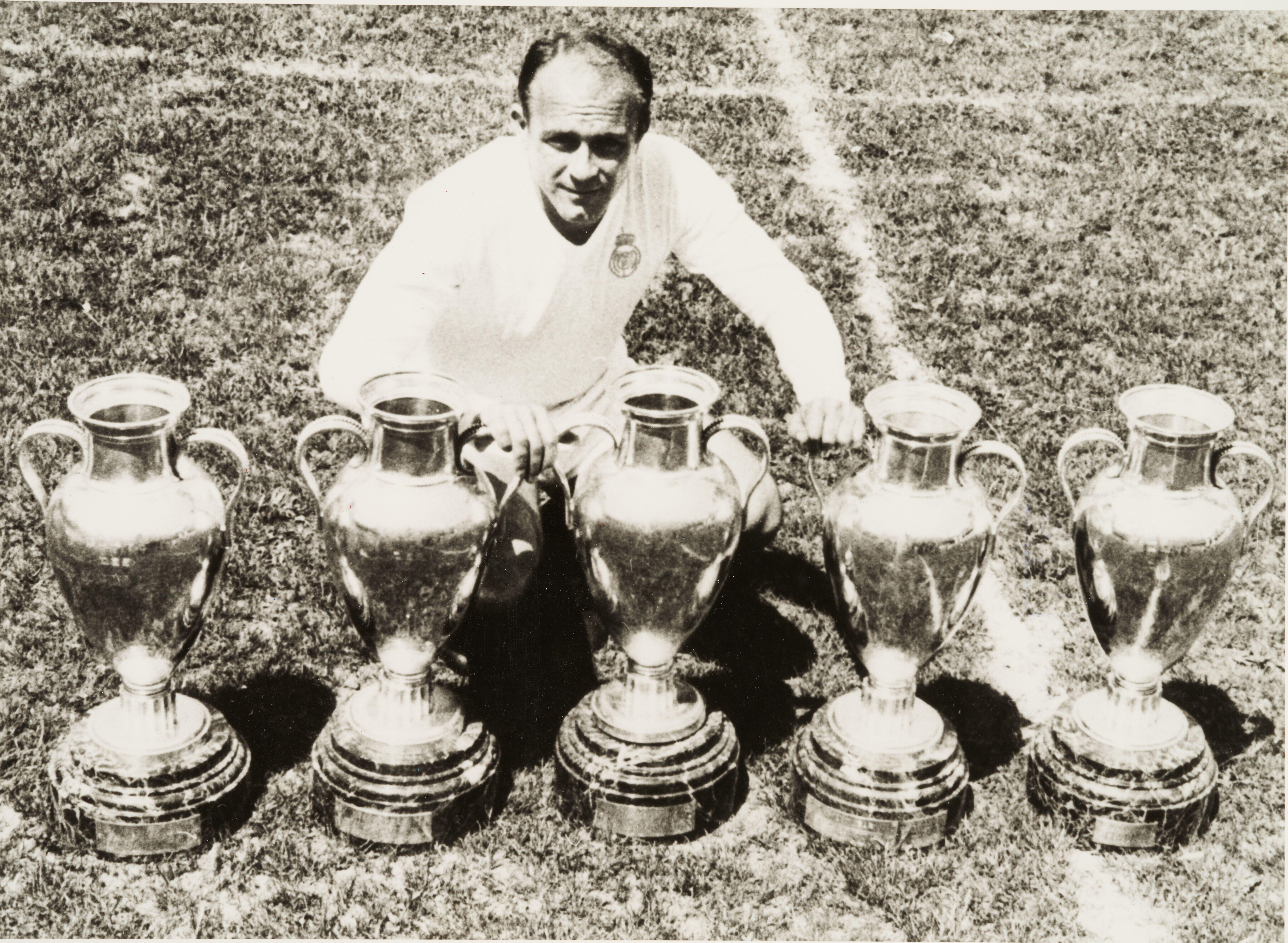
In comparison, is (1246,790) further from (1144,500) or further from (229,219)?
(229,219)

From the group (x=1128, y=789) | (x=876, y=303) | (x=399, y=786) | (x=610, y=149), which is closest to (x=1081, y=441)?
(x=1128, y=789)

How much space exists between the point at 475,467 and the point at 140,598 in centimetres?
69

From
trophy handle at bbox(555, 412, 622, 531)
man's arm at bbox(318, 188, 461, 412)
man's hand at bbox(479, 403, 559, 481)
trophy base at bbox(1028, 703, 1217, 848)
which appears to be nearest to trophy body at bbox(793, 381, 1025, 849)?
trophy base at bbox(1028, 703, 1217, 848)

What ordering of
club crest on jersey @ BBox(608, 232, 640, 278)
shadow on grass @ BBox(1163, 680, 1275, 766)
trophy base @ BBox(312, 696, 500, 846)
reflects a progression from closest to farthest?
1. trophy base @ BBox(312, 696, 500, 846)
2. shadow on grass @ BBox(1163, 680, 1275, 766)
3. club crest on jersey @ BBox(608, 232, 640, 278)

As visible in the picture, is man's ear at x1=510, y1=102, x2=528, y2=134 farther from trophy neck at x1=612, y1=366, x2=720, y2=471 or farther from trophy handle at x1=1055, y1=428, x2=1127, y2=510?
trophy handle at x1=1055, y1=428, x2=1127, y2=510

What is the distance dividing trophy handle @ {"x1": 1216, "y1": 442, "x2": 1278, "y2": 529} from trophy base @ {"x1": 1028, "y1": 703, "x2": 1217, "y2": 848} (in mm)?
502

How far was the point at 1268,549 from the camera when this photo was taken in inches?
174

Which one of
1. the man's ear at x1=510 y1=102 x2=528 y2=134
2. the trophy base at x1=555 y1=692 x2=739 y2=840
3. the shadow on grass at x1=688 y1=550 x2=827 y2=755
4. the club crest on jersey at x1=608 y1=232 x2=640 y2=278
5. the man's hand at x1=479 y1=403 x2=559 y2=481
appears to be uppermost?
the man's ear at x1=510 y1=102 x2=528 y2=134

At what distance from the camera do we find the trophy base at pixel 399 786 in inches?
120

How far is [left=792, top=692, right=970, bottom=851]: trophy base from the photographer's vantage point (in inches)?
122

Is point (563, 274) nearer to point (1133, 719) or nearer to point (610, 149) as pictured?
point (610, 149)

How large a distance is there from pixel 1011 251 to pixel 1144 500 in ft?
11.4

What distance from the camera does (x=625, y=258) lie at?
12.2 ft

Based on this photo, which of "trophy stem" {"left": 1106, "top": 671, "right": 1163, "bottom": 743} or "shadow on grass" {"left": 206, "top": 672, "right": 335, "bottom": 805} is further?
"shadow on grass" {"left": 206, "top": 672, "right": 335, "bottom": 805}
